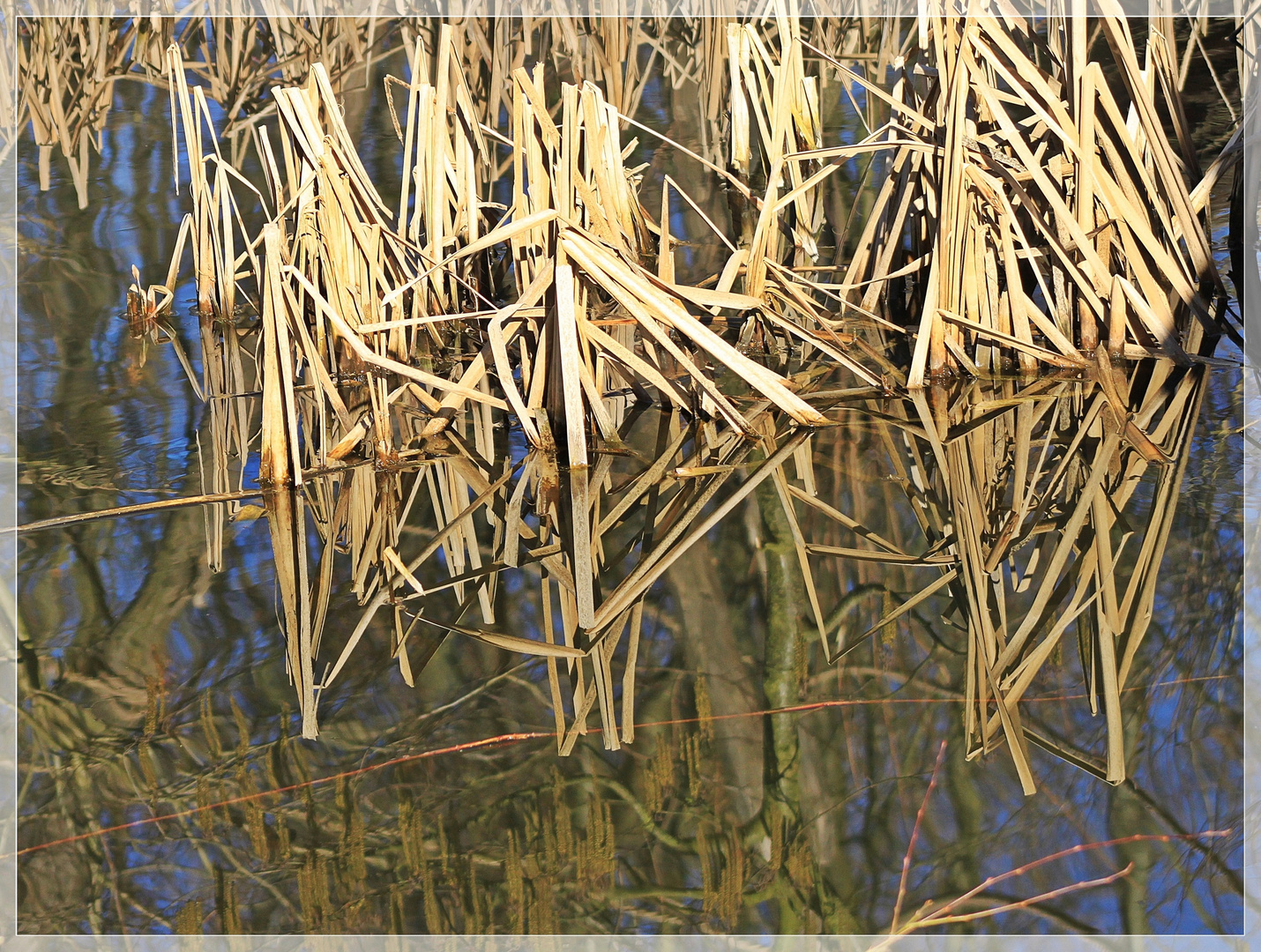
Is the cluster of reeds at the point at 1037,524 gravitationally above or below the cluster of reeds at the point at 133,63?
below

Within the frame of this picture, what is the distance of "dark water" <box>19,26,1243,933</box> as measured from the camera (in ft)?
5.77

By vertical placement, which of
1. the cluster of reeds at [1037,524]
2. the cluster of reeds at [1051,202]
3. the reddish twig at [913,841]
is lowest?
the reddish twig at [913,841]

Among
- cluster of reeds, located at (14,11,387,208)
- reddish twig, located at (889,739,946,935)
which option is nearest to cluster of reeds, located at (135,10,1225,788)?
reddish twig, located at (889,739,946,935)

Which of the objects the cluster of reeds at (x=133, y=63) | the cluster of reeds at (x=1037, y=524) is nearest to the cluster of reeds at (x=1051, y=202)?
the cluster of reeds at (x=1037, y=524)

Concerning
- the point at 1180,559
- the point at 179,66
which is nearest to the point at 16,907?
the point at 1180,559

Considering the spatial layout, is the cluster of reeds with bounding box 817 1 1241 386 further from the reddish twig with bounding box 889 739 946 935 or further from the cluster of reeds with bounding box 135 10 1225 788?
the reddish twig with bounding box 889 739 946 935

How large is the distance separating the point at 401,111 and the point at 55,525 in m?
4.87

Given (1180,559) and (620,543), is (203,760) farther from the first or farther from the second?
(1180,559)

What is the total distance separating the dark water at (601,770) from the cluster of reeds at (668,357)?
0.09m

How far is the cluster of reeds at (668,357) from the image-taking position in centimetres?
265

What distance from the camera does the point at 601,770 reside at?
6.66 ft

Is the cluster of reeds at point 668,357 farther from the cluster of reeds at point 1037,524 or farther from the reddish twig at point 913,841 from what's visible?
the reddish twig at point 913,841

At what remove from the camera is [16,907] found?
1.82m

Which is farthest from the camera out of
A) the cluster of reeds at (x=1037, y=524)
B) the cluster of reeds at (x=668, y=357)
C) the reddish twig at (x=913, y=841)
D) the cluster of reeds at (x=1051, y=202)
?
the cluster of reeds at (x=1051, y=202)
